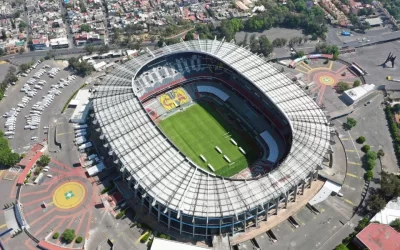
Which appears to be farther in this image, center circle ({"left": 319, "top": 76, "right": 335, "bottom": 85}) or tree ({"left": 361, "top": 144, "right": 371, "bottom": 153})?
center circle ({"left": 319, "top": 76, "right": 335, "bottom": 85})

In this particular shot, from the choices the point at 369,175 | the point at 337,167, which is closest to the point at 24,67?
the point at 337,167

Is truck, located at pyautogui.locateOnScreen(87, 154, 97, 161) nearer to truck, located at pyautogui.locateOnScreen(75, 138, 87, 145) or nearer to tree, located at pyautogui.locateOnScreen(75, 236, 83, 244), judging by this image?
truck, located at pyautogui.locateOnScreen(75, 138, 87, 145)

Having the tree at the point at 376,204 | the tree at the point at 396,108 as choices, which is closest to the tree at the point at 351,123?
the tree at the point at 396,108

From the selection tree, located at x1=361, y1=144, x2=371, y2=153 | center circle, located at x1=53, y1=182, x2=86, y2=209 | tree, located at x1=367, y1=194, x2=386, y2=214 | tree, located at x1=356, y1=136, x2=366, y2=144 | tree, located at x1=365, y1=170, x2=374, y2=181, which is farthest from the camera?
tree, located at x1=356, y1=136, x2=366, y2=144

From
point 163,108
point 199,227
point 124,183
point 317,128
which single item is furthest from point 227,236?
point 163,108

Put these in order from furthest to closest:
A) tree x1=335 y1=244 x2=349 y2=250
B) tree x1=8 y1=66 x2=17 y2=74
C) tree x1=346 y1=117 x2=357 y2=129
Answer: tree x1=8 y1=66 x2=17 y2=74 < tree x1=346 y1=117 x2=357 y2=129 < tree x1=335 y1=244 x2=349 y2=250

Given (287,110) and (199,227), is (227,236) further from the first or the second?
(287,110)

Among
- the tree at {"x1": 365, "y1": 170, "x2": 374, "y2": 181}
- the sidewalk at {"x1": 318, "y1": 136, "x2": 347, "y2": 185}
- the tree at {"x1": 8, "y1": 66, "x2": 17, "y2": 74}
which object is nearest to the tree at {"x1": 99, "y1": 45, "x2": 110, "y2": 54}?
the tree at {"x1": 8, "y1": 66, "x2": 17, "y2": 74}
